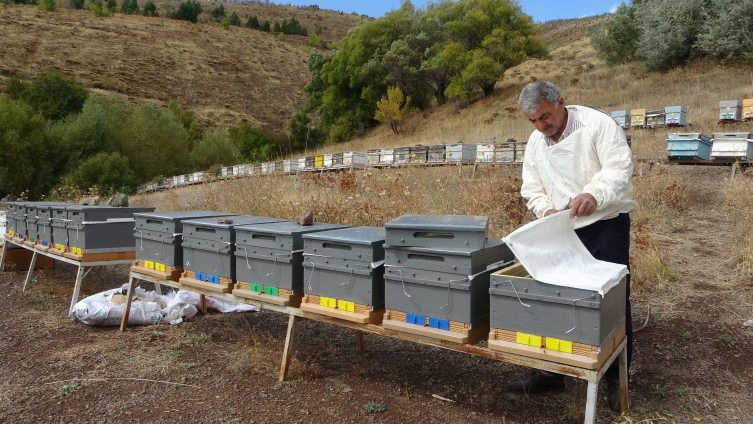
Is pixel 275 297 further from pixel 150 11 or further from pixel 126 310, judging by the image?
pixel 150 11

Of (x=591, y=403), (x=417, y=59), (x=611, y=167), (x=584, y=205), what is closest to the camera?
(x=591, y=403)

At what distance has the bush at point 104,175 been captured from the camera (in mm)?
21500

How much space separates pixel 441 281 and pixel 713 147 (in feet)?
38.2

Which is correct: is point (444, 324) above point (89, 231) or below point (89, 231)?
below

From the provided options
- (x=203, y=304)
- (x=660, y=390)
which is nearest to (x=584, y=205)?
(x=660, y=390)

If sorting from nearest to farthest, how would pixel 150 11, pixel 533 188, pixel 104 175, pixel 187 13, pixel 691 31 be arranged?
pixel 533 188, pixel 104 175, pixel 691 31, pixel 150 11, pixel 187 13

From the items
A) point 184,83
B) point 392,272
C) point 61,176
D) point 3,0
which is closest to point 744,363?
point 392,272

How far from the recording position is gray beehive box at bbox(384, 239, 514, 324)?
271 centimetres

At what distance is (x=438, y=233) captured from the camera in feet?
9.19

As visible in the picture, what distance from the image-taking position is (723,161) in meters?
11.4

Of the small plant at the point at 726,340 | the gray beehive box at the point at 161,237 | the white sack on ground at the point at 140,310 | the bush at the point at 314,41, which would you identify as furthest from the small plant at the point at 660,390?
the bush at the point at 314,41

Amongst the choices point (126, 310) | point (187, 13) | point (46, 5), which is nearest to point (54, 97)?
point (126, 310)

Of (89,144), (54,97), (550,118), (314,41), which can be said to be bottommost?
(550,118)

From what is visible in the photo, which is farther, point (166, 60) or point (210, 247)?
point (166, 60)
